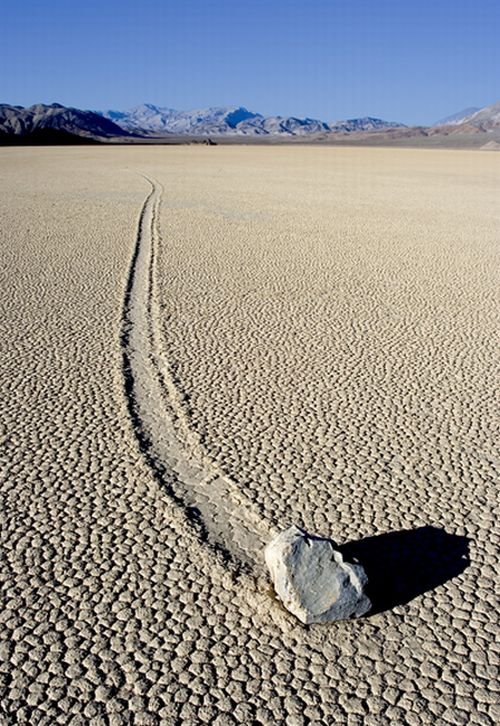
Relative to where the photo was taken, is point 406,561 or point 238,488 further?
point 238,488

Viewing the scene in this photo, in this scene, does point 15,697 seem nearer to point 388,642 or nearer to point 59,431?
point 388,642

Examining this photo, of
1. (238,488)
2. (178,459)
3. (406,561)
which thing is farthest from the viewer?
(178,459)

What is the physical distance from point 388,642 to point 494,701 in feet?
1.02

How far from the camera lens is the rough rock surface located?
2.21 metres

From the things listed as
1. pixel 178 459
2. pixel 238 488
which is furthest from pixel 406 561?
pixel 178 459

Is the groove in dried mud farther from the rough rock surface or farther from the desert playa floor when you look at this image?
the rough rock surface

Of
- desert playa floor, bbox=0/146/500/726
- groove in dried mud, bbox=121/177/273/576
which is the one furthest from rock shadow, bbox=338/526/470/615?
groove in dried mud, bbox=121/177/273/576

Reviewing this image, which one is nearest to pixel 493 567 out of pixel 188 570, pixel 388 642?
pixel 388 642

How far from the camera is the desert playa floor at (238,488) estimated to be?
2018 millimetres

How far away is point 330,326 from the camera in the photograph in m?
5.35

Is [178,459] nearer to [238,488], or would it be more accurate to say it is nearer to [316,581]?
[238,488]

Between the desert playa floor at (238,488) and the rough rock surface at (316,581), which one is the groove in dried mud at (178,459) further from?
the rough rock surface at (316,581)

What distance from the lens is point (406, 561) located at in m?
2.54

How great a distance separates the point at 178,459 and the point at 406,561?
1130mm
